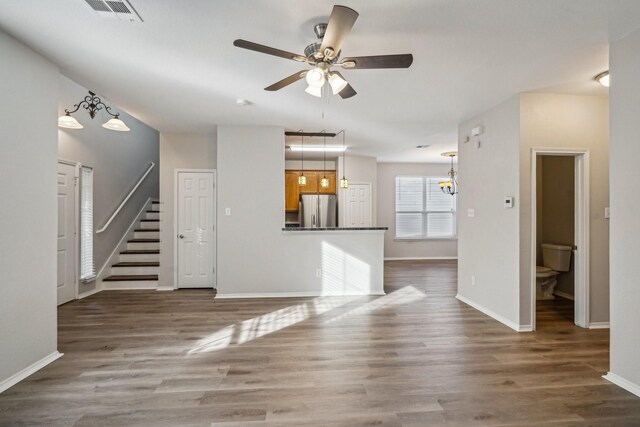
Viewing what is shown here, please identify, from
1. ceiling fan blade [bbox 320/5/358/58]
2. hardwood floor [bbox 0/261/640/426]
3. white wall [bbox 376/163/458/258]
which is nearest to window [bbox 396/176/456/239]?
white wall [bbox 376/163/458/258]

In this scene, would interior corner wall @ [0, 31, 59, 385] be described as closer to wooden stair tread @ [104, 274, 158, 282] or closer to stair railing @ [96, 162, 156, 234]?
wooden stair tread @ [104, 274, 158, 282]

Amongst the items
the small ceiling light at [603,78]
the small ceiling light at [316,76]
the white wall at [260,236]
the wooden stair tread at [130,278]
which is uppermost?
the small ceiling light at [603,78]

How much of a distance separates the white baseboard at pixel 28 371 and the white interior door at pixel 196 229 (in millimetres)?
2454

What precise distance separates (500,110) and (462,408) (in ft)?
10.6

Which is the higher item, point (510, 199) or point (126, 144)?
point (126, 144)

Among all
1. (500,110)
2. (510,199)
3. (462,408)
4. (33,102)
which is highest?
(500,110)

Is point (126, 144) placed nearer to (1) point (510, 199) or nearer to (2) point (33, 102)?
(2) point (33, 102)

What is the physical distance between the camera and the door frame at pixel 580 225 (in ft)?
10.9

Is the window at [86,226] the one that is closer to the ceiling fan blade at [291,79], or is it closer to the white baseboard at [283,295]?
the white baseboard at [283,295]

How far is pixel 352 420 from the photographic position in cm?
188

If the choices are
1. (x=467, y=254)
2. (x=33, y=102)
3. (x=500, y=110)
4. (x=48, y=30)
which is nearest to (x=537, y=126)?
(x=500, y=110)

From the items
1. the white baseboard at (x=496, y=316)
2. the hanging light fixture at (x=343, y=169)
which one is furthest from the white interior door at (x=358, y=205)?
the white baseboard at (x=496, y=316)

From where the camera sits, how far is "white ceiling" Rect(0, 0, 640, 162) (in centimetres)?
197

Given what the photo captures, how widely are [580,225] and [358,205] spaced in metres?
4.59
